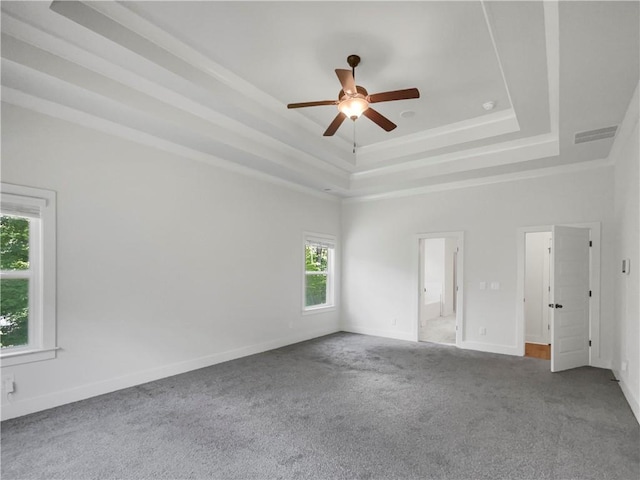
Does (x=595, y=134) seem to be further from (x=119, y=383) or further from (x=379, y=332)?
(x=119, y=383)

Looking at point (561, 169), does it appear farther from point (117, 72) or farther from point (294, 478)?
point (117, 72)

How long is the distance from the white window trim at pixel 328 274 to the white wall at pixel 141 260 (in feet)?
1.90

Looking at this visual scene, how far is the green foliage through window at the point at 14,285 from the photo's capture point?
123 inches

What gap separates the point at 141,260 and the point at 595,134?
536 centimetres

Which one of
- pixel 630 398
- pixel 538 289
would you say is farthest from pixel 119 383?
pixel 538 289

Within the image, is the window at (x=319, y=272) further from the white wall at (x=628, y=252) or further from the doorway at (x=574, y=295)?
the white wall at (x=628, y=252)

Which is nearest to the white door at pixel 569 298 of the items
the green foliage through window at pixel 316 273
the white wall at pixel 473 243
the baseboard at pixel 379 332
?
the white wall at pixel 473 243

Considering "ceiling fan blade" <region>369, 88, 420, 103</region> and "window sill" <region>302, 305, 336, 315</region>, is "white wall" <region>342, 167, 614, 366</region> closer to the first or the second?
"window sill" <region>302, 305, 336, 315</region>

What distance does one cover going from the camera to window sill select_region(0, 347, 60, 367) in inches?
119

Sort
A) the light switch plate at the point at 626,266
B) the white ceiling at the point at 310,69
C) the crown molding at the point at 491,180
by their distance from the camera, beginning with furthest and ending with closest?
the crown molding at the point at 491,180 → the light switch plate at the point at 626,266 → the white ceiling at the point at 310,69

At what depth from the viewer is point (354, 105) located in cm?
308

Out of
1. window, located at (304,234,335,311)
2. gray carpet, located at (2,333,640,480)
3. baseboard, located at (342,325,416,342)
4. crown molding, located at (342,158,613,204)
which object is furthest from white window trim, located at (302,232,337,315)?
gray carpet, located at (2,333,640,480)

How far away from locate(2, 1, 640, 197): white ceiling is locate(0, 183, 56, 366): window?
92cm

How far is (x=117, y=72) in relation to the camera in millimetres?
3043
